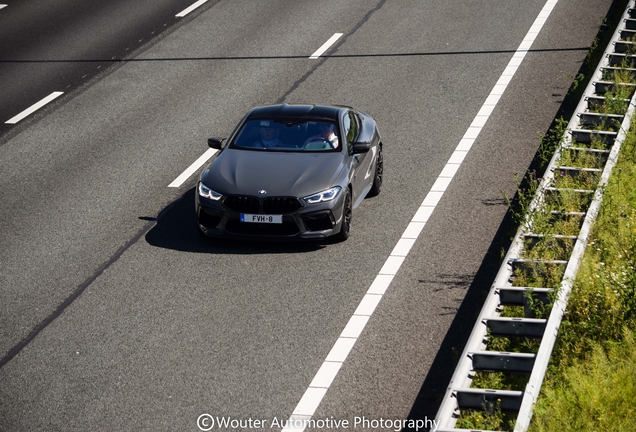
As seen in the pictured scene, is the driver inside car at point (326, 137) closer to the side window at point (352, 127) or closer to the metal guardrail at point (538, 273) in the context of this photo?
the side window at point (352, 127)

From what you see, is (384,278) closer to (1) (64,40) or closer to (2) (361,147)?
(2) (361,147)

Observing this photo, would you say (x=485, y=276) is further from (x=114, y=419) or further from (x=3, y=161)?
(x=3, y=161)

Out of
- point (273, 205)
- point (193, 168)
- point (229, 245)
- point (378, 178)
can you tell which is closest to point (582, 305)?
point (273, 205)

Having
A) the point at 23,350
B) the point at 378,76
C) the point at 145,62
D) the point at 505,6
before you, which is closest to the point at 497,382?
the point at 23,350

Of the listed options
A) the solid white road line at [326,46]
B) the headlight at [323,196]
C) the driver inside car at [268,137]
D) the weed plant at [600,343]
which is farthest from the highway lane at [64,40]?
the weed plant at [600,343]

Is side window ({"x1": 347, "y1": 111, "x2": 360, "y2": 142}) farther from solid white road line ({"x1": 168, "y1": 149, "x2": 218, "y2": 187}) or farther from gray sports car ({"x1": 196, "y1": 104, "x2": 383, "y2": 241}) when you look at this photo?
solid white road line ({"x1": 168, "y1": 149, "x2": 218, "y2": 187})

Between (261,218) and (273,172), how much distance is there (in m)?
0.71

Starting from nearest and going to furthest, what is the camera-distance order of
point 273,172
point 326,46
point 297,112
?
point 273,172, point 297,112, point 326,46

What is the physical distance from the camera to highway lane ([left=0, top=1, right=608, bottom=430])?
9.01 meters

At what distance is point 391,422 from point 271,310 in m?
2.47

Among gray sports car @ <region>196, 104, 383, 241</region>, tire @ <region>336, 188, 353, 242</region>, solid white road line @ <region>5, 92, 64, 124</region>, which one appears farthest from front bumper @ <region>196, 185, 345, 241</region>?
solid white road line @ <region>5, 92, 64, 124</region>

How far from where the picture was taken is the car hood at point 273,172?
1175cm

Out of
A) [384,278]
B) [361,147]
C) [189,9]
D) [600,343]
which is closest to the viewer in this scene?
[600,343]

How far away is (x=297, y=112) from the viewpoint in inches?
528
